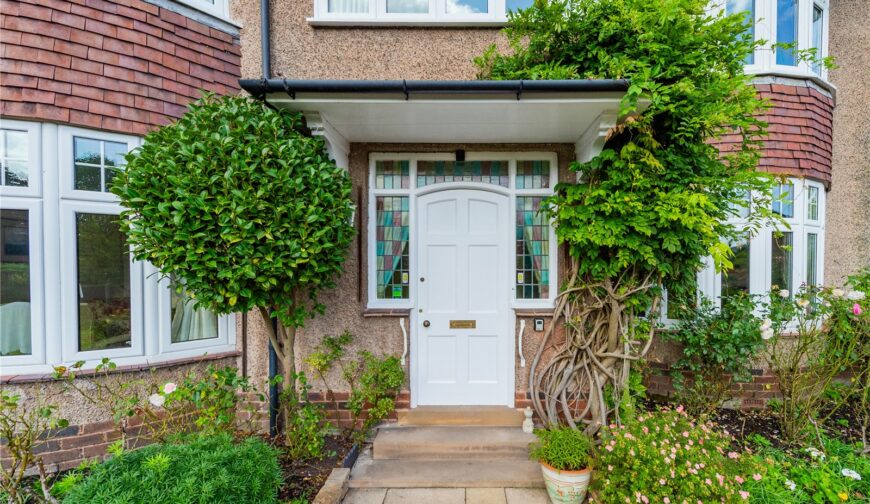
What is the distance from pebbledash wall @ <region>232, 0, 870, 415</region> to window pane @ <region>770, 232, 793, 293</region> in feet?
0.05

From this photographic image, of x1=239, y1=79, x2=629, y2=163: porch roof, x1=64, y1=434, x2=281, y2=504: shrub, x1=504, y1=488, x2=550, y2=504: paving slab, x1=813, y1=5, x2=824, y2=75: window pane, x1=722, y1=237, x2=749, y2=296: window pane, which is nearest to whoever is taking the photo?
x1=64, y1=434, x2=281, y2=504: shrub

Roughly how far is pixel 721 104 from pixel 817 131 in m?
3.17

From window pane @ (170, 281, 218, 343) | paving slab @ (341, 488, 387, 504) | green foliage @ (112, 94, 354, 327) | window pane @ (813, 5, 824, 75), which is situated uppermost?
window pane @ (813, 5, 824, 75)

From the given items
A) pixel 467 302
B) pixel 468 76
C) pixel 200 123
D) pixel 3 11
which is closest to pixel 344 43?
pixel 468 76

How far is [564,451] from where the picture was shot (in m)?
2.68

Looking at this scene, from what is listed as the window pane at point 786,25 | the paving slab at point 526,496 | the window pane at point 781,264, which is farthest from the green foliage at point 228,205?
the window pane at point 786,25

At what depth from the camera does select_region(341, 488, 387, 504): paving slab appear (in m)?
2.71

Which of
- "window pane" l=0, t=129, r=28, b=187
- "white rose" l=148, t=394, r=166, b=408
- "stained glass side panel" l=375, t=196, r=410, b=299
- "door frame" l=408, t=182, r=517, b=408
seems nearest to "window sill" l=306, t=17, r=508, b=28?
"door frame" l=408, t=182, r=517, b=408

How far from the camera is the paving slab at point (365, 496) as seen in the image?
271 cm

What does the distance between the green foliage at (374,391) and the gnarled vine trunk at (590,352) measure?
1.50m

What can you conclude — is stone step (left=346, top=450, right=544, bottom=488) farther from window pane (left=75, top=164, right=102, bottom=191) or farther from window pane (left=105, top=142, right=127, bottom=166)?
window pane (left=105, top=142, right=127, bottom=166)

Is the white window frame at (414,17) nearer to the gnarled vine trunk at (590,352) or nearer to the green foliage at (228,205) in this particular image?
the green foliage at (228,205)

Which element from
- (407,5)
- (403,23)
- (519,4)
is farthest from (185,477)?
(519,4)

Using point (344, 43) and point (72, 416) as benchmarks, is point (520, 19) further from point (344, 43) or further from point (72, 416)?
point (72, 416)
